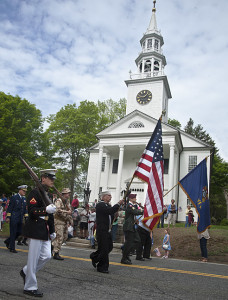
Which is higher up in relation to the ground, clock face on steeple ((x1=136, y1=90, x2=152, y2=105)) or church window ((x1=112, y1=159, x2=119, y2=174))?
clock face on steeple ((x1=136, y1=90, x2=152, y2=105))

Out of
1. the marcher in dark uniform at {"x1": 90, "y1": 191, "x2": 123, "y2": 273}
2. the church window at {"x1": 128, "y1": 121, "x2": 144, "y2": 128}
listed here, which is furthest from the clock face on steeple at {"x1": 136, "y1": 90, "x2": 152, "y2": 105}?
the marcher in dark uniform at {"x1": 90, "y1": 191, "x2": 123, "y2": 273}

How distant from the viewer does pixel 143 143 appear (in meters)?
28.0

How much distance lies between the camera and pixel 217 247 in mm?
11852

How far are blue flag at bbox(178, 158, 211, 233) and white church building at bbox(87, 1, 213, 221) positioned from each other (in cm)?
1591

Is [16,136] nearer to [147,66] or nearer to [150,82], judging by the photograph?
[150,82]

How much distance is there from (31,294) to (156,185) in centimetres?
451

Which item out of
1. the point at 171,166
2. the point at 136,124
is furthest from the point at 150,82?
the point at 171,166

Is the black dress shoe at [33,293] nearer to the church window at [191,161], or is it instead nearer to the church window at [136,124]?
the church window at [136,124]

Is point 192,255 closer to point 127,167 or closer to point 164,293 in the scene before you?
point 164,293

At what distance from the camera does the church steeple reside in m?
33.9

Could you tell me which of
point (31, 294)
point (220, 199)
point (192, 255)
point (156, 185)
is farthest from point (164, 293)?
point (220, 199)

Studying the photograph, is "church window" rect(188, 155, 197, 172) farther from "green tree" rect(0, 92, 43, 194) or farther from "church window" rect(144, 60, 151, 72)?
"green tree" rect(0, 92, 43, 194)

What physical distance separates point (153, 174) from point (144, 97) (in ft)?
91.3

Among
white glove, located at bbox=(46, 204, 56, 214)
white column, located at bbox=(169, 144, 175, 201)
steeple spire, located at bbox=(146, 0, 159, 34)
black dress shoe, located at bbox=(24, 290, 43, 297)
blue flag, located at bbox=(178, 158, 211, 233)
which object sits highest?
steeple spire, located at bbox=(146, 0, 159, 34)
